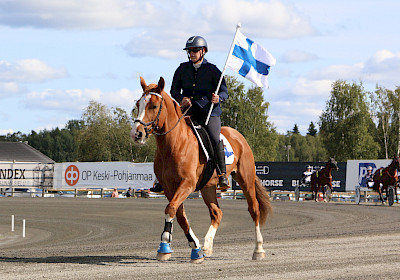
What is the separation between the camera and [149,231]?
18484mm

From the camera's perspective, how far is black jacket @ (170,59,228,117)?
10.2 metres

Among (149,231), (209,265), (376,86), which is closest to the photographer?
(209,265)

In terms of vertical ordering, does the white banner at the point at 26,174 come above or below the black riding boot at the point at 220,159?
below

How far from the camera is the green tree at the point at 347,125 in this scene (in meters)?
75.6

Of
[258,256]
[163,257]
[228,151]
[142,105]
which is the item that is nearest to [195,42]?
[142,105]

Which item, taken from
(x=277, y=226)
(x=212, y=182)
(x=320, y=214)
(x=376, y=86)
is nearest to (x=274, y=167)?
(x=320, y=214)

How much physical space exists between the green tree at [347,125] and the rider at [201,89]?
67.4m

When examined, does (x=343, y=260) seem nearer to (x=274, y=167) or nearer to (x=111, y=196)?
(x=274, y=167)

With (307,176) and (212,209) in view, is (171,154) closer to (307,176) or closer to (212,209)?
(212,209)

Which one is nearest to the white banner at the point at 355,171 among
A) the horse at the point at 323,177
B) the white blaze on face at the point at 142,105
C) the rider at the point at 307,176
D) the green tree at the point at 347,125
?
the horse at the point at 323,177

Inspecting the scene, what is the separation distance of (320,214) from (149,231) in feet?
30.2

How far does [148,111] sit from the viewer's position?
8922 mm

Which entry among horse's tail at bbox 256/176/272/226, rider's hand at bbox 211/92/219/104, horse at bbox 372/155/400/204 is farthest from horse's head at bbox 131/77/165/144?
horse at bbox 372/155/400/204

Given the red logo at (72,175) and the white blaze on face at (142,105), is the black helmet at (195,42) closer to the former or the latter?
the white blaze on face at (142,105)
